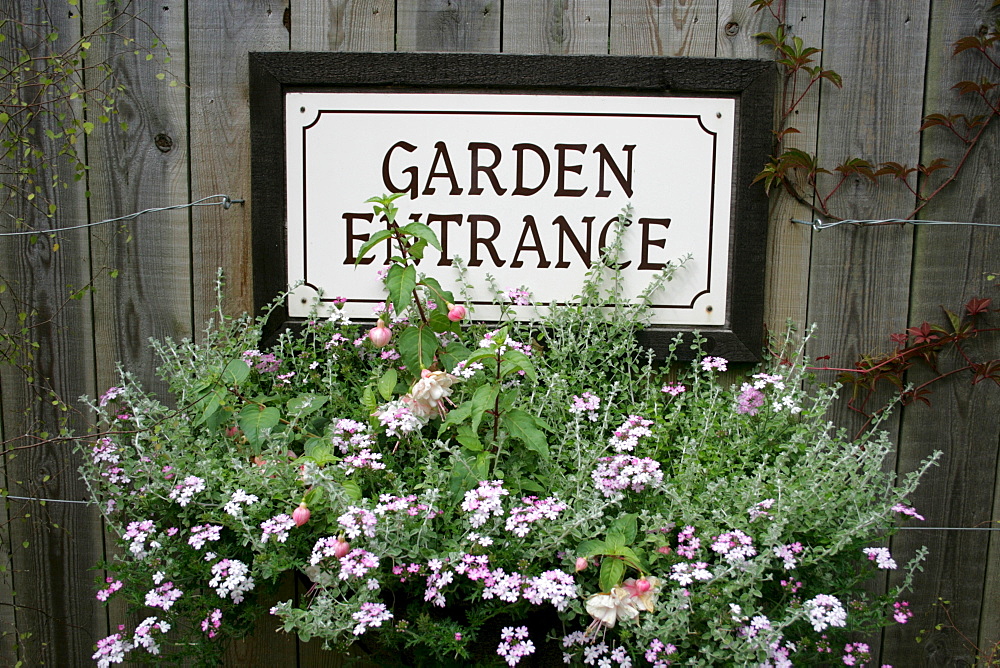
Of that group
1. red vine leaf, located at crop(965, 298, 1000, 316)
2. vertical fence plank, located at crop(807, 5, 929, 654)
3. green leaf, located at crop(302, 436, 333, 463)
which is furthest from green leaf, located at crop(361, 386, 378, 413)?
red vine leaf, located at crop(965, 298, 1000, 316)

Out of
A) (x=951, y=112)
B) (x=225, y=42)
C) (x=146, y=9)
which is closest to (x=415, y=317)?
(x=225, y=42)

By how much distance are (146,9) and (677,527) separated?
68.9 inches

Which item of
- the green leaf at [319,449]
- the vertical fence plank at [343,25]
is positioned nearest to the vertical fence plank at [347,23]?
the vertical fence plank at [343,25]

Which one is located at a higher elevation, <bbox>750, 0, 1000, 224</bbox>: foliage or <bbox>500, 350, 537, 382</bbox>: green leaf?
<bbox>750, 0, 1000, 224</bbox>: foliage

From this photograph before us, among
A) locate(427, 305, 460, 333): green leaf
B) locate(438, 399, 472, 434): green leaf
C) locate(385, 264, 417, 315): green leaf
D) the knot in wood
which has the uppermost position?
the knot in wood

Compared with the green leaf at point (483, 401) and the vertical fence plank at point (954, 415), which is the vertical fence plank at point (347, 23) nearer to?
the green leaf at point (483, 401)

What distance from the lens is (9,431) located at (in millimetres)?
1713

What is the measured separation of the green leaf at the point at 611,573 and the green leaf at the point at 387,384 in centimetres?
54

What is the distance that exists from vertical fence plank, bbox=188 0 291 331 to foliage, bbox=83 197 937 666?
241 mm

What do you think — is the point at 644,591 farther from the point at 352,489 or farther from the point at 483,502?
the point at 352,489

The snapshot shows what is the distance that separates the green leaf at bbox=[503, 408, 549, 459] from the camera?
1181 millimetres

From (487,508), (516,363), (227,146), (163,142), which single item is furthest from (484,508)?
(163,142)

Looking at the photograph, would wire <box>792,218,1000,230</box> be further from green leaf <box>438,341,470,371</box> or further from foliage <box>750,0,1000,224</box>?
green leaf <box>438,341,470,371</box>

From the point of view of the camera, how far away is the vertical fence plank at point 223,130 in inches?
64.4
